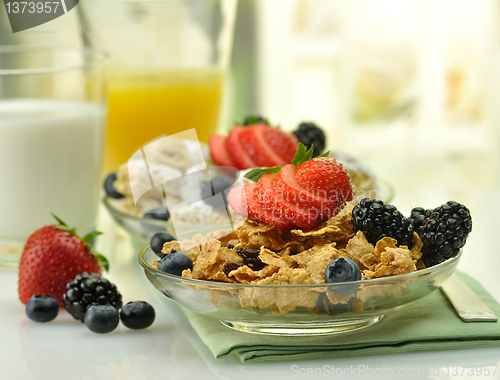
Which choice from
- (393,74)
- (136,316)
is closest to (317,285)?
(136,316)

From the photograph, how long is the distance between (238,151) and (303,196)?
18.3 inches

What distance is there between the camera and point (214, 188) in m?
1.19

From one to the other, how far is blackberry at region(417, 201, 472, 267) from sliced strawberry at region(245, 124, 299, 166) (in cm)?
50

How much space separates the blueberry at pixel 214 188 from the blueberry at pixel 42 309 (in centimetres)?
37

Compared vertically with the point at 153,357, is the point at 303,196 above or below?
above

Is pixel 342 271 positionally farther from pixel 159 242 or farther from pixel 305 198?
pixel 159 242

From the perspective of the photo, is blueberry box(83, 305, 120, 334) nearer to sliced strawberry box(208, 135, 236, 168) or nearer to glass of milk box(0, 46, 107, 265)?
glass of milk box(0, 46, 107, 265)

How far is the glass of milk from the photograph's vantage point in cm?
116

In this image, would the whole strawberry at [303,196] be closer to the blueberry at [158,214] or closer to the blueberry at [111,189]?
the blueberry at [158,214]

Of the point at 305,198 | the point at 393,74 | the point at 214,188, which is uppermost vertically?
the point at 305,198

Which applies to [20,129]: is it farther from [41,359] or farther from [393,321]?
[393,321]

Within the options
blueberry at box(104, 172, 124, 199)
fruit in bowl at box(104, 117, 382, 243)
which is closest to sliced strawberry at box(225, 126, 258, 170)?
fruit in bowl at box(104, 117, 382, 243)

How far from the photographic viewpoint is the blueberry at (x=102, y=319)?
86 centimetres

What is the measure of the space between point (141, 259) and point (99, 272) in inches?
8.3
